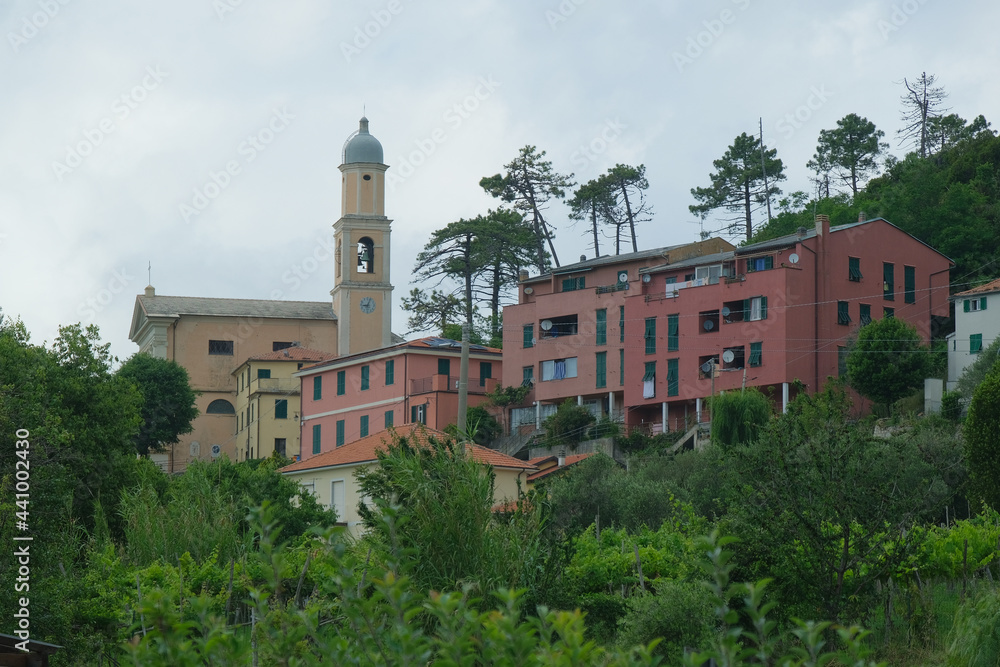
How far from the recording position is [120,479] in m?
34.5

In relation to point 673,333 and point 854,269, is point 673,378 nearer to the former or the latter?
point 673,333

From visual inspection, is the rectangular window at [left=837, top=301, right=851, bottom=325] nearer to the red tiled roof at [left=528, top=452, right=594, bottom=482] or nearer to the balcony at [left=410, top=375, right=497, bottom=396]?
the red tiled roof at [left=528, top=452, right=594, bottom=482]

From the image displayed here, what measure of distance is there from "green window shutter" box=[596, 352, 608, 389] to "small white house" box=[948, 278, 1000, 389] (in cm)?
1507

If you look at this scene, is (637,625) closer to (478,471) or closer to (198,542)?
(478,471)

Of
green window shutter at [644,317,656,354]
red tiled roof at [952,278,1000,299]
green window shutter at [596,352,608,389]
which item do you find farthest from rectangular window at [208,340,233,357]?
red tiled roof at [952,278,1000,299]

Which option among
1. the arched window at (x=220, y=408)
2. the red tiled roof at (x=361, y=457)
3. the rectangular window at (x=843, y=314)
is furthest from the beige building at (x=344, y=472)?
the arched window at (x=220, y=408)

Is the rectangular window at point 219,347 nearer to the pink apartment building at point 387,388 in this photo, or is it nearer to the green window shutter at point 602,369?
the pink apartment building at point 387,388

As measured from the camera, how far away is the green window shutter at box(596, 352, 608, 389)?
61.0m

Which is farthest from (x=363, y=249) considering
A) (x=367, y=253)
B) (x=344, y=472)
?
(x=344, y=472)

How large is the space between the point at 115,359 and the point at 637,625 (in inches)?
1033

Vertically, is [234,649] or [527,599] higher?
[234,649]

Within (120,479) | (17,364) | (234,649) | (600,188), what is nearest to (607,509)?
(120,479)

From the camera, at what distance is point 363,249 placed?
78.6 meters

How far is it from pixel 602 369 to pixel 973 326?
16.3 m
